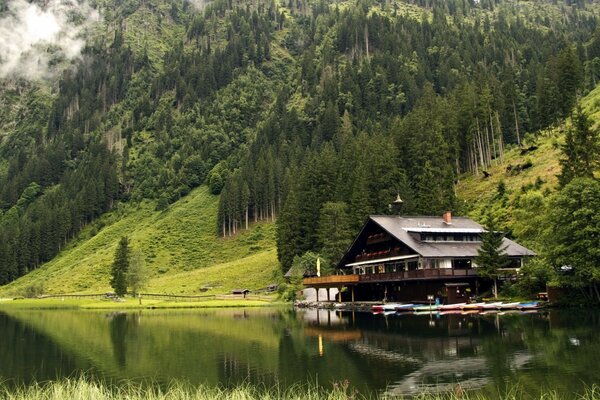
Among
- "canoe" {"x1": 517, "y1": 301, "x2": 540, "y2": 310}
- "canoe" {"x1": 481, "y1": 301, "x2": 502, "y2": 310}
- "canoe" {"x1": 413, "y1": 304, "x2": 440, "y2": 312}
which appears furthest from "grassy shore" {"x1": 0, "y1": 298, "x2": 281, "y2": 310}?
"canoe" {"x1": 517, "y1": 301, "x2": 540, "y2": 310}

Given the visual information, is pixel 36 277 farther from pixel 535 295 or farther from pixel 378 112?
pixel 535 295

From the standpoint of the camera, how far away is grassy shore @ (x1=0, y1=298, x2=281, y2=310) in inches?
3511

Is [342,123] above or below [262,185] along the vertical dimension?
above

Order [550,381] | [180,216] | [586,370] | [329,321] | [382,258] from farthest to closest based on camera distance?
[180,216] → [382,258] → [329,321] → [586,370] → [550,381]

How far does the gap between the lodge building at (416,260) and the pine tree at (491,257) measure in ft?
4.72

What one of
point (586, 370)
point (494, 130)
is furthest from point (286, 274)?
point (586, 370)

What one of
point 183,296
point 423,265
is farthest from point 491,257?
point 183,296

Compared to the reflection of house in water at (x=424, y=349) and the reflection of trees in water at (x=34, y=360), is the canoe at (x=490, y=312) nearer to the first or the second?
the reflection of house in water at (x=424, y=349)

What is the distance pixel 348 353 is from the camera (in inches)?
1324

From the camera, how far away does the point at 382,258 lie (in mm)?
74938

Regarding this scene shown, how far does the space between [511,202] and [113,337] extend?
65.3m

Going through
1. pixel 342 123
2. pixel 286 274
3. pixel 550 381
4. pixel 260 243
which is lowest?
pixel 550 381

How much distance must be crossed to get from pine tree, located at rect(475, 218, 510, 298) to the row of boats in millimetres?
5423

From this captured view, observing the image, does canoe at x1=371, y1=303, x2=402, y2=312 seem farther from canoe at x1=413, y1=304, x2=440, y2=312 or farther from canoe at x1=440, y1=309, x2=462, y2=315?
canoe at x1=440, y1=309, x2=462, y2=315
